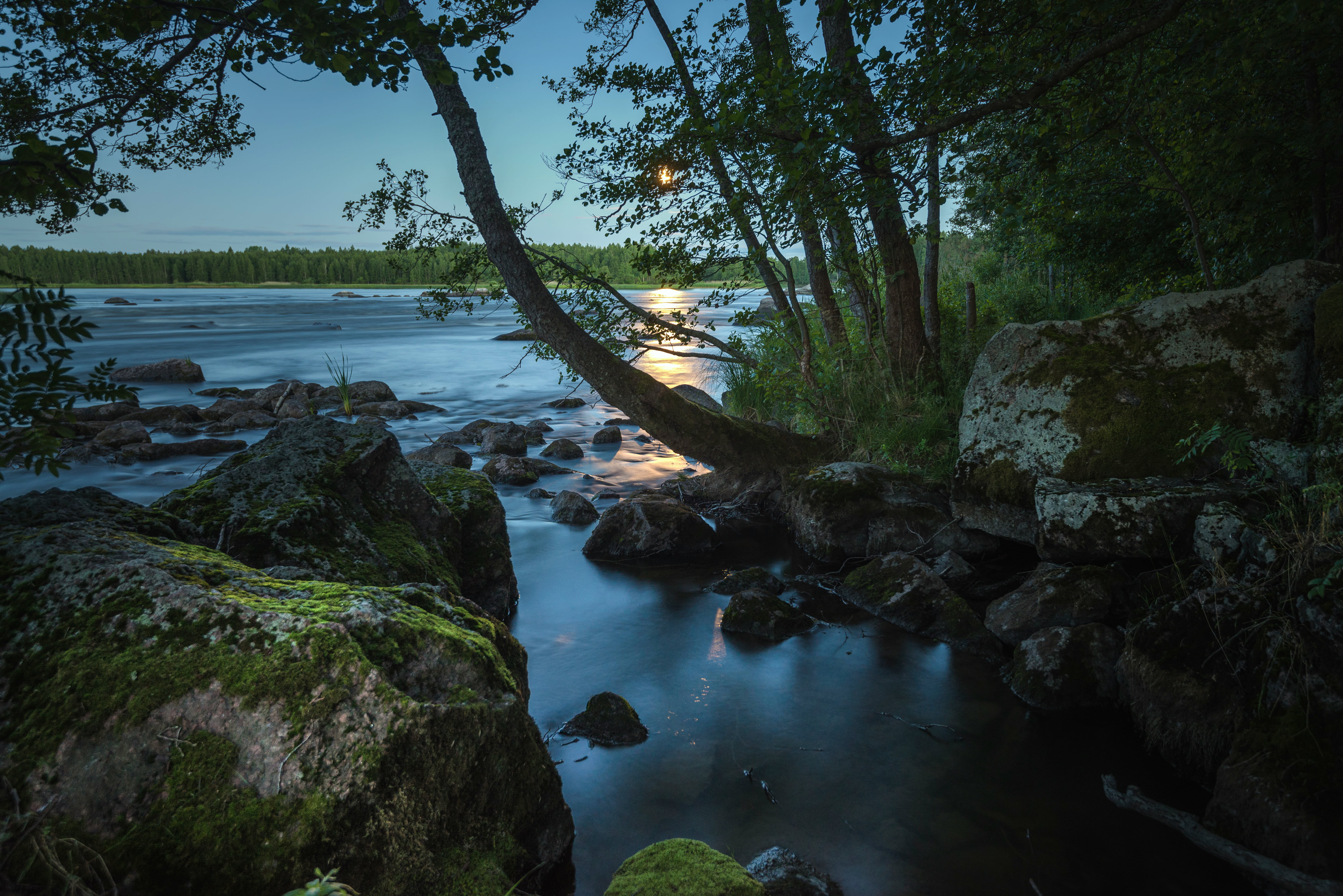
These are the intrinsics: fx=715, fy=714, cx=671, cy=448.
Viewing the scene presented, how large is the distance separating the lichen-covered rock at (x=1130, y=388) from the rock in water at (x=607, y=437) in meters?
7.36

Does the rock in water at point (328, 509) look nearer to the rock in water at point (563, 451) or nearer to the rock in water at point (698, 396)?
the rock in water at point (563, 451)

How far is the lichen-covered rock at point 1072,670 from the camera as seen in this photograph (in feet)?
15.0

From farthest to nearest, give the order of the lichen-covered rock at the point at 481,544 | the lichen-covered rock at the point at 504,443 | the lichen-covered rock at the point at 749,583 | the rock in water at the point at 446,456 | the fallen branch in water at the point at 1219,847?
the lichen-covered rock at the point at 504,443, the rock in water at the point at 446,456, the lichen-covered rock at the point at 749,583, the lichen-covered rock at the point at 481,544, the fallen branch in water at the point at 1219,847

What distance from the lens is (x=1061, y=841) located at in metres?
3.54

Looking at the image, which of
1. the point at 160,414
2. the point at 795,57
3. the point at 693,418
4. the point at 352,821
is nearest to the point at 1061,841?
the point at 352,821

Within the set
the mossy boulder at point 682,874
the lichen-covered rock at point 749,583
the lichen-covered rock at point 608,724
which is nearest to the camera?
the mossy boulder at point 682,874

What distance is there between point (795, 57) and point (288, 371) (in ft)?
69.0

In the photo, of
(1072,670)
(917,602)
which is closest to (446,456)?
(917,602)

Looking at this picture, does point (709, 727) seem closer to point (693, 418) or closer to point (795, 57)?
point (693, 418)

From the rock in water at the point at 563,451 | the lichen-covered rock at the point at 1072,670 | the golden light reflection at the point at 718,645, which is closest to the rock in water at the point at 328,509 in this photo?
the golden light reflection at the point at 718,645

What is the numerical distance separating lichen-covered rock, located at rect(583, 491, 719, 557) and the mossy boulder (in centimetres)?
479

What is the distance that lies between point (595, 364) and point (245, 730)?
6.45m

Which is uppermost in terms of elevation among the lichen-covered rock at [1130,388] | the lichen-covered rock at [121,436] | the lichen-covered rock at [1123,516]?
the lichen-covered rock at [1130,388]

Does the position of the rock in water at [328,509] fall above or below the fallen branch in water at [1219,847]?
above
